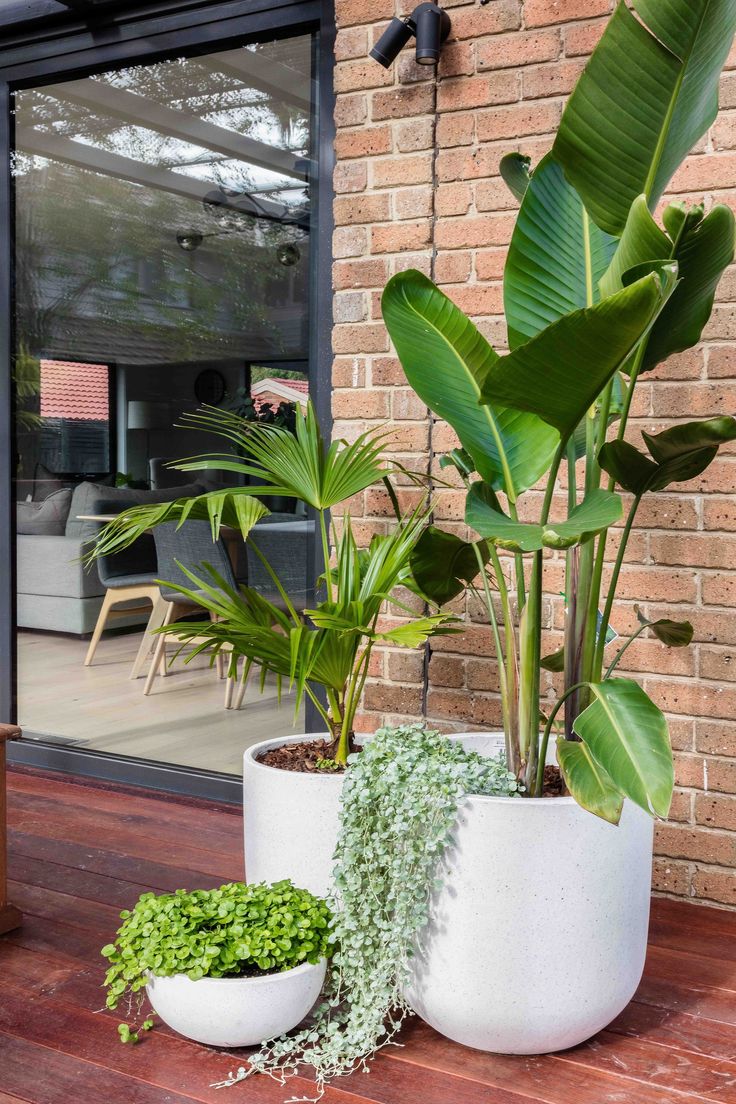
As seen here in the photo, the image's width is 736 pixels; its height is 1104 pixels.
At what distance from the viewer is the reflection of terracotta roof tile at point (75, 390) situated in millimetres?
3289

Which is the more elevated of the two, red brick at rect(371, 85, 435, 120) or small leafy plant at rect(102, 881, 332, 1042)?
red brick at rect(371, 85, 435, 120)

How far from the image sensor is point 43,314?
3.45 metres

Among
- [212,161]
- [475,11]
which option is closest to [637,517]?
[475,11]

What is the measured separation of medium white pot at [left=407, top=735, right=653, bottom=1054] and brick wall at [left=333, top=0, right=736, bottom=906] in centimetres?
72

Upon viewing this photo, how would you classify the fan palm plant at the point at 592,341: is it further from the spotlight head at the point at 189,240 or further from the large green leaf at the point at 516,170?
the spotlight head at the point at 189,240

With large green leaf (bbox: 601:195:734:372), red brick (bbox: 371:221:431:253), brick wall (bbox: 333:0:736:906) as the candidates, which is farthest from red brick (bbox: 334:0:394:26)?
large green leaf (bbox: 601:195:734:372)

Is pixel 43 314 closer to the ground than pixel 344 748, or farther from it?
farther from it

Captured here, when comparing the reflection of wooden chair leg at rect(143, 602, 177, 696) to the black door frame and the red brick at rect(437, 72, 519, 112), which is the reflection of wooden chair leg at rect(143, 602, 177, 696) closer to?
the black door frame

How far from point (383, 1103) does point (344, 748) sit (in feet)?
2.32

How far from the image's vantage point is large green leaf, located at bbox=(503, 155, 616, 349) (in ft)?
6.00

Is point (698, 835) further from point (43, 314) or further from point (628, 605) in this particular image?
point (43, 314)

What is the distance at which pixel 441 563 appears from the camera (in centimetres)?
216

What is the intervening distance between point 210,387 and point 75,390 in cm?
54

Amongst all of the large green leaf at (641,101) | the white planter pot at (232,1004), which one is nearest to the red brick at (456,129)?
the large green leaf at (641,101)
